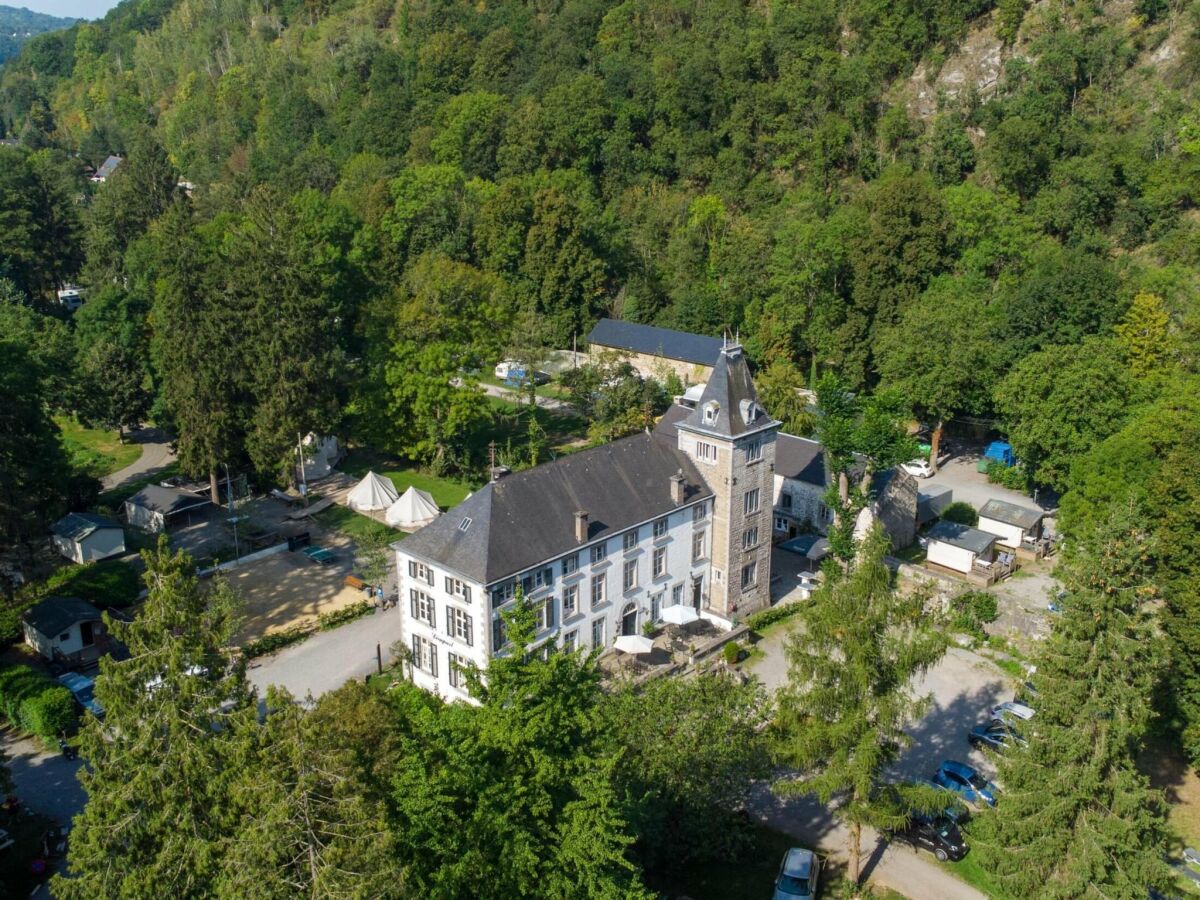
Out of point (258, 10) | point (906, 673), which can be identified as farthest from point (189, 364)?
point (258, 10)

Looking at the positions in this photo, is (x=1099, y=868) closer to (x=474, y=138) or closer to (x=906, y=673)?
(x=906, y=673)

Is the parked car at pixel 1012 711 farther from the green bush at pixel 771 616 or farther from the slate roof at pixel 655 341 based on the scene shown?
the slate roof at pixel 655 341

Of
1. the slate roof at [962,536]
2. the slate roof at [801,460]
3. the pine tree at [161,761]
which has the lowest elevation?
the slate roof at [962,536]

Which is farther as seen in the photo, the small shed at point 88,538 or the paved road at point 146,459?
the paved road at point 146,459

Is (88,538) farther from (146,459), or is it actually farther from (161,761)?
(161,761)

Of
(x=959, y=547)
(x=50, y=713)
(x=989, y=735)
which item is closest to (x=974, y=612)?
(x=959, y=547)

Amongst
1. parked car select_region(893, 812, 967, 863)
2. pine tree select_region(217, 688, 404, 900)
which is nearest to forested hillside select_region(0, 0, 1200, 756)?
parked car select_region(893, 812, 967, 863)

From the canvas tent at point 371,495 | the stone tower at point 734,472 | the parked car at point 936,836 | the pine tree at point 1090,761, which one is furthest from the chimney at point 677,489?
the canvas tent at point 371,495

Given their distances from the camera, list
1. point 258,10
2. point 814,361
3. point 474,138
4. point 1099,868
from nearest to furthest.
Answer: point 1099,868
point 814,361
point 474,138
point 258,10
